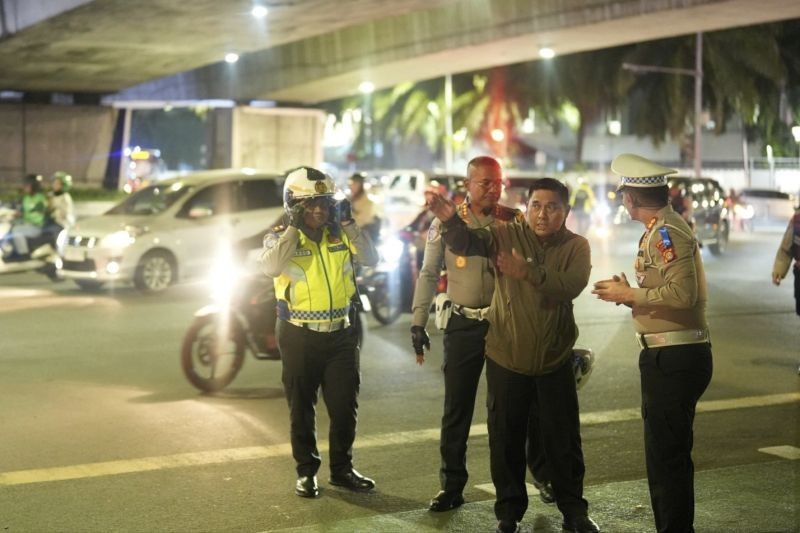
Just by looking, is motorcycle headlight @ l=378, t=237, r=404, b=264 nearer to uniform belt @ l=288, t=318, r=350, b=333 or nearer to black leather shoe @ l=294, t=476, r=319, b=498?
uniform belt @ l=288, t=318, r=350, b=333

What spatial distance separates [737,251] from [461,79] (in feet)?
104

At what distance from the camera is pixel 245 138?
41.6 m

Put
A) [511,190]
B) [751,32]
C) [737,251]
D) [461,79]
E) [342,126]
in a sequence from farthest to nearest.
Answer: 1. [342,126]
2. [461,79]
3. [751,32]
4. [737,251]
5. [511,190]

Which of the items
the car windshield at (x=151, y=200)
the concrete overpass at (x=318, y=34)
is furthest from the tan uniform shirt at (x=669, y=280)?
the concrete overpass at (x=318, y=34)

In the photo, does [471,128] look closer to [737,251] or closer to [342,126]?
[342,126]

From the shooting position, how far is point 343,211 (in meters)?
7.35

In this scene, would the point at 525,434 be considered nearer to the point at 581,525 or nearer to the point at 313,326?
the point at 581,525

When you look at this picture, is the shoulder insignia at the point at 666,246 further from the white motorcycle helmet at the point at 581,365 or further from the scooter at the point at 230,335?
the scooter at the point at 230,335

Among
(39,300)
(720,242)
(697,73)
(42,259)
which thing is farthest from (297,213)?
(697,73)

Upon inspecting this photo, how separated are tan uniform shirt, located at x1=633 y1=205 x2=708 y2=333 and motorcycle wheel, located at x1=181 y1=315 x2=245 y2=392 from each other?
17.7 feet

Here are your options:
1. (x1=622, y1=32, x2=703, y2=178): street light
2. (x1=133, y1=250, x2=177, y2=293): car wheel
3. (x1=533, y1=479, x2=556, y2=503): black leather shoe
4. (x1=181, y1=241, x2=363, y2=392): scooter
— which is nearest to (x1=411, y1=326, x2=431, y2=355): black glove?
(x1=533, y1=479, x2=556, y2=503): black leather shoe

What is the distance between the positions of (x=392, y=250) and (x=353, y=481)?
862 centimetres

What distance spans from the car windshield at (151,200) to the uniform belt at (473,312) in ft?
42.4

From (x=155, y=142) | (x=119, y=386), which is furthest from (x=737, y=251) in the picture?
(x=155, y=142)
